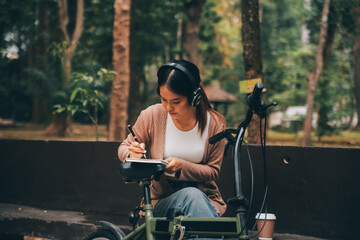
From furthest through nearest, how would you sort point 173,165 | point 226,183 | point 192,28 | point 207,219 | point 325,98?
1. point 325,98
2. point 192,28
3. point 226,183
4. point 173,165
5. point 207,219

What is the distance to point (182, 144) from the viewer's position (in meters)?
3.02

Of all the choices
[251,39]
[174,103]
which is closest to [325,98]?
[251,39]

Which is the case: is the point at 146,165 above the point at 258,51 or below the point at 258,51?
below

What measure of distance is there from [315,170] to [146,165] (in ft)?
7.38

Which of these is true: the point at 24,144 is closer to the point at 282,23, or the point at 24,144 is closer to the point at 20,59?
the point at 20,59

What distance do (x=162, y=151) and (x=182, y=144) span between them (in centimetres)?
15

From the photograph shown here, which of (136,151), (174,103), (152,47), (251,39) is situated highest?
(152,47)

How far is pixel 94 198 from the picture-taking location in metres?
5.34

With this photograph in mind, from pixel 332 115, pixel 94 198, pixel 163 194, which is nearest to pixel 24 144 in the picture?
pixel 94 198

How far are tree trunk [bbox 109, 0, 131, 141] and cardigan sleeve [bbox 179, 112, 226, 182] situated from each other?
471cm

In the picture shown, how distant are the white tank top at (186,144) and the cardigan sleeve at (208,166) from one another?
2.3 inches

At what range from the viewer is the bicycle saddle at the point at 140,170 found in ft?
8.18

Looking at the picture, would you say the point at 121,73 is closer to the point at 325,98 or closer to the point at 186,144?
the point at 186,144

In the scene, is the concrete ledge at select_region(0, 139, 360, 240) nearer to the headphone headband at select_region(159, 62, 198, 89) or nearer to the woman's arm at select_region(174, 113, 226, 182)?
the woman's arm at select_region(174, 113, 226, 182)
